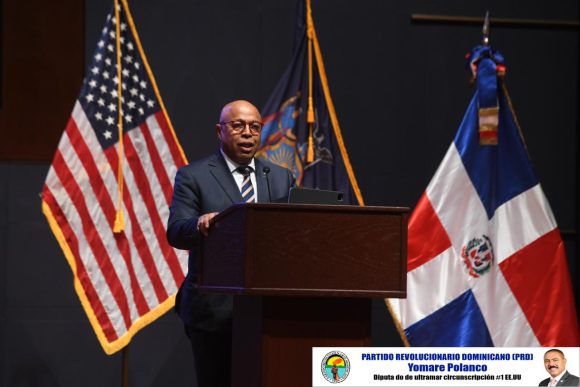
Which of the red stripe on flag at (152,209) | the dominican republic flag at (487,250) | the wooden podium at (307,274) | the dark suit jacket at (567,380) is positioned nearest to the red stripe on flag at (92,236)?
the red stripe on flag at (152,209)

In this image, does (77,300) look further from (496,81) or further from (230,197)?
(496,81)

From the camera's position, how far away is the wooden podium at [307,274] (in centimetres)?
246

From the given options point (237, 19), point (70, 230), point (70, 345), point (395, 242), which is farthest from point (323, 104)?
point (395, 242)

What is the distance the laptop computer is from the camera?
8.57 feet

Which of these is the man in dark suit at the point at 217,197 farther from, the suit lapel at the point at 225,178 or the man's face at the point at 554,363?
the man's face at the point at 554,363

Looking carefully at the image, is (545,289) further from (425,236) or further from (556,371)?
(556,371)

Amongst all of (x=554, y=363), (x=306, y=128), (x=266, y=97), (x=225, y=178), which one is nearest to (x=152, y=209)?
(x=306, y=128)

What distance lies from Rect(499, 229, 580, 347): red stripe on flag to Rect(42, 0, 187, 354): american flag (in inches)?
69.8

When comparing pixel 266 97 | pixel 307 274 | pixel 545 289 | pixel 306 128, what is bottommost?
pixel 307 274

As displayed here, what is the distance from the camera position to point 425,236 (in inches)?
185

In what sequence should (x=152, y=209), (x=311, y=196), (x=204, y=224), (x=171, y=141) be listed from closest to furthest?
(x=311, y=196)
(x=204, y=224)
(x=152, y=209)
(x=171, y=141)

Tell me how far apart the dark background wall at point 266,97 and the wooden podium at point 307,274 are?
2616 millimetres
